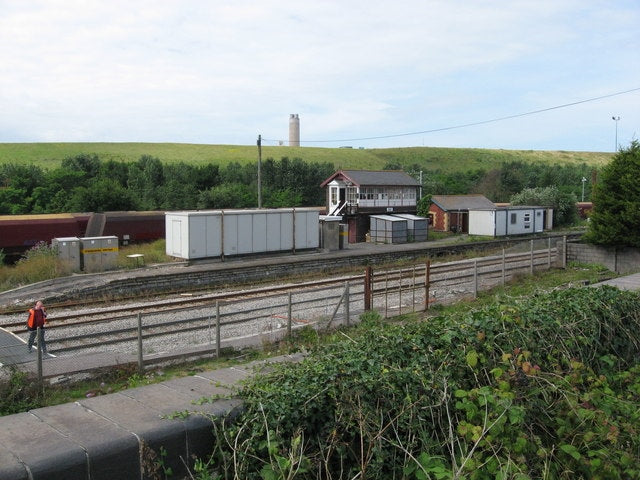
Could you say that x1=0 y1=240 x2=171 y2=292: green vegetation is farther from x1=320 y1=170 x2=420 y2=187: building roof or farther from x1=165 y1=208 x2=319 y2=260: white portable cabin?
x1=320 y1=170 x2=420 y2=187: building roof

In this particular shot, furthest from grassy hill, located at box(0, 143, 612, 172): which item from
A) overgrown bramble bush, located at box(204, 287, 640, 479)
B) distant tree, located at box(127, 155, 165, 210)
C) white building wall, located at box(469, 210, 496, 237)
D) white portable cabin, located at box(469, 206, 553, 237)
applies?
overgrown bramble bush, located at box(204, 287, 640, 479)

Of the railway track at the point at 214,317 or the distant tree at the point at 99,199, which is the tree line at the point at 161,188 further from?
the railway track at the point at 214,317

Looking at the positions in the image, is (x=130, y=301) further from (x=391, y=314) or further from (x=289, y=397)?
(x=289, y=397)

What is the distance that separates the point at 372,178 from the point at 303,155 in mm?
72212

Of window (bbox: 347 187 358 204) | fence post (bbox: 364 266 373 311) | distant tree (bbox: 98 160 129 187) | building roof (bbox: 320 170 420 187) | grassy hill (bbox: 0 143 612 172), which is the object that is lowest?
fence post (bbox: 364 266 373 311)

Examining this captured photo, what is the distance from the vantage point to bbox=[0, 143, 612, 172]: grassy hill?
309 ft

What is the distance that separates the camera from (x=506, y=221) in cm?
4244

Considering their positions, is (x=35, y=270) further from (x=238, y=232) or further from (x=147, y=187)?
(x=147, y=187)

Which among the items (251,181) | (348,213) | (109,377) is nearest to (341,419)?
(109,377)

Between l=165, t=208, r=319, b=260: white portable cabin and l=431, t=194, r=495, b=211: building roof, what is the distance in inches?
623

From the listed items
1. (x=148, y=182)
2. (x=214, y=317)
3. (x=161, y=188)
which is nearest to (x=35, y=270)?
(x=214, y=317)

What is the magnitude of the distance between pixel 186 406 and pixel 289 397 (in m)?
0.88

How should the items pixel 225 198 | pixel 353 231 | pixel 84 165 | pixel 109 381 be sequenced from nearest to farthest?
pixel 109 381
pixel 353 231
pixel 225 198
pixel 84 165

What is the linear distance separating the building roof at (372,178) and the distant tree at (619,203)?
17343 millimetres
